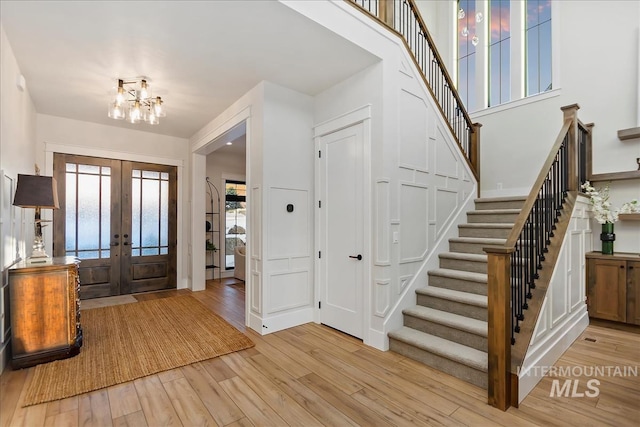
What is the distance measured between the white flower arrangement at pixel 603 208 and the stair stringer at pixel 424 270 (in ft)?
4.49

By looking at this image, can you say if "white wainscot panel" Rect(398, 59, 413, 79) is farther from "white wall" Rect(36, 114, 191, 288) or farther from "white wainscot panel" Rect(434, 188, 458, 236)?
"white wall" Rect(36, 114, 191, 288)

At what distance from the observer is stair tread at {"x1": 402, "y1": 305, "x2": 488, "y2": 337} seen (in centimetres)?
283

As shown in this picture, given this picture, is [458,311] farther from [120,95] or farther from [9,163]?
[9,163]

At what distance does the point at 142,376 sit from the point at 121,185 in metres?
4.08

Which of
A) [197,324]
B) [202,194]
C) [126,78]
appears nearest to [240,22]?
[126,78]

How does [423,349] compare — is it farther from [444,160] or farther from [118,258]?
[118,258]

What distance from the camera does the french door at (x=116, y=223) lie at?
5.29 metres

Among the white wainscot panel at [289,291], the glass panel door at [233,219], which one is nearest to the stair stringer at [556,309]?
the white wainscot panel at [289,291]

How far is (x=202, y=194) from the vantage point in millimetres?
6195

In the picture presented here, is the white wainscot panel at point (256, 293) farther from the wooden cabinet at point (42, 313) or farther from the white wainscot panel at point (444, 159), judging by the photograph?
the white wainscot panel at point (444, 159)

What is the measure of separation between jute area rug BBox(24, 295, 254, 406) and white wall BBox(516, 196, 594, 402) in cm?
262

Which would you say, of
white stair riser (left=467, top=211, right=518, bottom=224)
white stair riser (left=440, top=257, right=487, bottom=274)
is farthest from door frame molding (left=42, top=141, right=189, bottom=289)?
white stair riser (left=467, top=211, right=518, bottom=224)

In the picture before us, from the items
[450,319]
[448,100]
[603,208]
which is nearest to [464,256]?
[450,319]

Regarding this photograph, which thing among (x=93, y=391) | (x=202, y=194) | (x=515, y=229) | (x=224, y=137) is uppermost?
(x=224, y=137)
